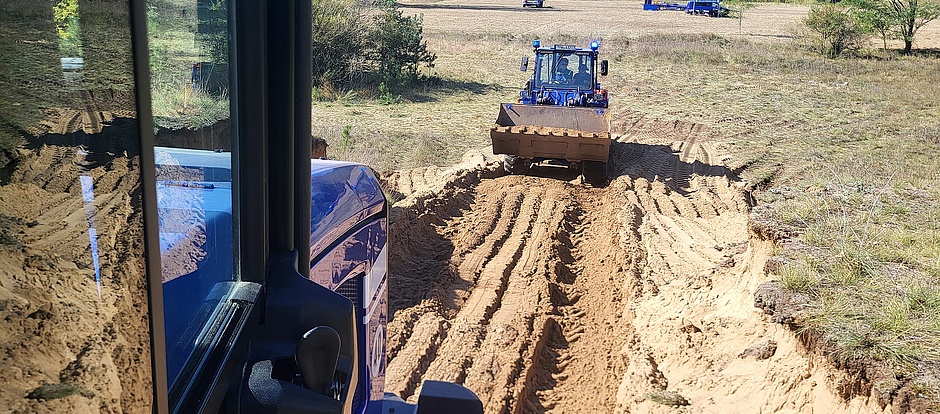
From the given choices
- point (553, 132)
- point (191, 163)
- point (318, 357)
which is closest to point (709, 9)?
point (553, 132)

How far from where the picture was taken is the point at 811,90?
25234 millimetres

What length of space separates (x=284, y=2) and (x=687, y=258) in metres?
8.39

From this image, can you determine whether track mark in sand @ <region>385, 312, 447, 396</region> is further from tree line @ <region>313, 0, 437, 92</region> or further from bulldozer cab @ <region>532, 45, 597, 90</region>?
tree line @ <region>313, 0, 437, 92</region>

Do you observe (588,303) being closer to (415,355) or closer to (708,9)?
(415,355)

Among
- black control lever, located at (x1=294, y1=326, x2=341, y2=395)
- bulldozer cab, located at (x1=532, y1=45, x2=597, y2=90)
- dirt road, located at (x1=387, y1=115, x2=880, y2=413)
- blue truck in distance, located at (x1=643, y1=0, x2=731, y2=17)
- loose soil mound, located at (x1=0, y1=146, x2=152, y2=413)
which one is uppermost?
blue truck in distance, located at (x1=643, y1=0, x2=731, y2=17)

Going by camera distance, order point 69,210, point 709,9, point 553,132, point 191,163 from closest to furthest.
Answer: point 69,210 → point 191,163 → point 553,132 → point 709,9

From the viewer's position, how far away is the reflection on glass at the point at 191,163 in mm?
1157

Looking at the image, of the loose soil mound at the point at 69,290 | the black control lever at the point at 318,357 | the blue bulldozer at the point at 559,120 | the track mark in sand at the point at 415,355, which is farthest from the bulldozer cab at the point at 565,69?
the loose soil mound at the point at 69,290

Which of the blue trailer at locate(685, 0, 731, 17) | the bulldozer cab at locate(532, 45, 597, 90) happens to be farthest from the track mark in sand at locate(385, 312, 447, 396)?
the blue trailer at locate(685, 0, 731, 17)

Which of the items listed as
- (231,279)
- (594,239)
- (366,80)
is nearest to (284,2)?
(231,279)

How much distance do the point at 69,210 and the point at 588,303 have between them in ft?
25.3

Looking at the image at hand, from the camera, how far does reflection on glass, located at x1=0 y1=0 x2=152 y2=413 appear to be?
2.31ft

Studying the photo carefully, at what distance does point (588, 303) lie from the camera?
8.27m

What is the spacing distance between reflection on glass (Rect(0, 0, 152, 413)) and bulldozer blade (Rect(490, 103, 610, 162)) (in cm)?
1178
